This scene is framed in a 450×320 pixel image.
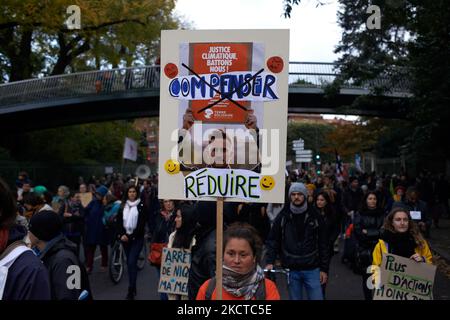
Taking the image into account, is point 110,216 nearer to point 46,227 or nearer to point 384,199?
point 384,199

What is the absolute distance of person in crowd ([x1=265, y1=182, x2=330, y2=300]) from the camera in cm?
551

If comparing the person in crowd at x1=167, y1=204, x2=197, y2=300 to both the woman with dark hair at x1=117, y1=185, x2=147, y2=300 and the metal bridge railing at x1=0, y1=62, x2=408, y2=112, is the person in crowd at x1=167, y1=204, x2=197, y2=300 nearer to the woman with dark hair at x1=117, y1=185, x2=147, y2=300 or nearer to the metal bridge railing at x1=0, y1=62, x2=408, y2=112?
the woman with dark hair at x1=117, y1=185, x2=147, y2=300

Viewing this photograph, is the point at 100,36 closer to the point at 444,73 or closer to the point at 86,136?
the point at 86,136

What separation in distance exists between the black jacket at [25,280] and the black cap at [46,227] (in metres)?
1.19

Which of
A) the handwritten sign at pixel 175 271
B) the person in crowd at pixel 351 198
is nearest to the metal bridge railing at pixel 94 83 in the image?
the person in crowd at pixel 351 198

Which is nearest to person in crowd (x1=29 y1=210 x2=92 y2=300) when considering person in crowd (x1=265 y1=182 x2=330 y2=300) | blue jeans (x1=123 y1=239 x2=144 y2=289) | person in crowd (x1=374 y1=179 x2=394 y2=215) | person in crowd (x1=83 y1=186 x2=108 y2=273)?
person in crowd (x1=265 y1=182 x2=330 y2=300)

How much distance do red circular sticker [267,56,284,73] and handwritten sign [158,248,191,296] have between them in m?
2.96

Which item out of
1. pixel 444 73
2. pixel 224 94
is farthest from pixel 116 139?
pixel 224 94

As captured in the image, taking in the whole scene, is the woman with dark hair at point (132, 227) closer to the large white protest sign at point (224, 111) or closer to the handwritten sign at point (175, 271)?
the handwritten sign at point (175, 271)

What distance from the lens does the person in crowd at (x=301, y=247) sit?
18.1ft

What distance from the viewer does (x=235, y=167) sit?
149 inches

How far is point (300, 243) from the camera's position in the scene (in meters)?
5.53

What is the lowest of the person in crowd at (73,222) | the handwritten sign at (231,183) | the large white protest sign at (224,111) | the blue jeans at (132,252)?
the blue jeans at (132,252)
